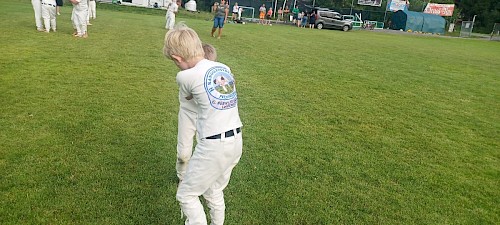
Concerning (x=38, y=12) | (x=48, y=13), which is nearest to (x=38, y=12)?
(x=38, y=12)

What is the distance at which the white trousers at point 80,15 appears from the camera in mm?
11453

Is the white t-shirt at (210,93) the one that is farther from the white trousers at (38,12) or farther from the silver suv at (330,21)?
the silver suv at (330,21)

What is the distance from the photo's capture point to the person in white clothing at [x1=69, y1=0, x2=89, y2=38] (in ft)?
37.4

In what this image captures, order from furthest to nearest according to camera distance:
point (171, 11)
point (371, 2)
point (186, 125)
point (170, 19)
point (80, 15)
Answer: point (371, 2) < point (170, 19) < point (171, 11) < point (80, 15) < point (186, 125)

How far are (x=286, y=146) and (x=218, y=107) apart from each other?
8.94 ft

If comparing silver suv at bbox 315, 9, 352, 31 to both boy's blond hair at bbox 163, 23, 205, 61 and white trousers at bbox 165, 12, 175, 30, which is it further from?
boy's blond hair at bbox 163, 23, 205, 61

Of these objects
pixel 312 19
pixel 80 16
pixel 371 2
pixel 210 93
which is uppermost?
pixel 371 2

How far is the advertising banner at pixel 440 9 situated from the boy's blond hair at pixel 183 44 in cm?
5056

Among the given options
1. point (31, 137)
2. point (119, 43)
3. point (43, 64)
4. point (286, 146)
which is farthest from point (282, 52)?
point (31, 137)

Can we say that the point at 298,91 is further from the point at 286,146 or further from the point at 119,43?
the point at 119,43

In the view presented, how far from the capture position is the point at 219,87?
2502 millimetres

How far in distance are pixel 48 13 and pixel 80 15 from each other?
131 centimetres

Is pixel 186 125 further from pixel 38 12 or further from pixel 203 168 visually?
pixel 38 12

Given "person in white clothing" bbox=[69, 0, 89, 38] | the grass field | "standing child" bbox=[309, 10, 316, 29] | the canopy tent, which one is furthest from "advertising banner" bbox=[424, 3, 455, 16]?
"person in white clothing" bbox=[69, 0, 89, 38]
